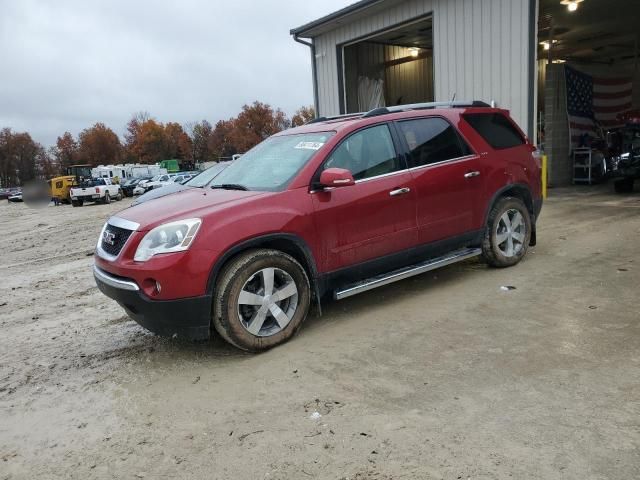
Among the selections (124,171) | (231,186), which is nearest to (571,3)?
(231,186)

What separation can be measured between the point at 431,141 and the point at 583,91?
13.1 meters

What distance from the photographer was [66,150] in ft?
315

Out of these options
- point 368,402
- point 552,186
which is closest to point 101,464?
point 368,402

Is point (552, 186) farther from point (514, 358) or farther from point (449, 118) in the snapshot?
point (514, 358)

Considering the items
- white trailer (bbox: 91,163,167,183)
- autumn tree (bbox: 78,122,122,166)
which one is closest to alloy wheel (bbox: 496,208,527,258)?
white trailer (bbox: 91,163,167,183)

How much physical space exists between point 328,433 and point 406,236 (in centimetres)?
236

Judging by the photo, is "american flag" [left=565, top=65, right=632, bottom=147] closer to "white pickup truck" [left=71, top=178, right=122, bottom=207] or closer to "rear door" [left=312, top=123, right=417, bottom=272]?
"rear door" [left=312, top=123, right=417, bottom=272]

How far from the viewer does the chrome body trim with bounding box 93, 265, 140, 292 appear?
3771mm

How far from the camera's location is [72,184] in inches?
1406

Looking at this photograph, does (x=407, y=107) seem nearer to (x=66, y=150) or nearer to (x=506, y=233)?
(x=506, y=233)

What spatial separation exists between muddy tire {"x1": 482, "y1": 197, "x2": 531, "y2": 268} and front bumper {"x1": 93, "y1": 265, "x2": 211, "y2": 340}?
3.35m

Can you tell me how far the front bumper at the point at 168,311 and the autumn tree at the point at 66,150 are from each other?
10008 centimetres

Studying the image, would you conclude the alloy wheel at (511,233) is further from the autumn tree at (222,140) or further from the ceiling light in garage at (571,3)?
the autumn tree at (222,140)

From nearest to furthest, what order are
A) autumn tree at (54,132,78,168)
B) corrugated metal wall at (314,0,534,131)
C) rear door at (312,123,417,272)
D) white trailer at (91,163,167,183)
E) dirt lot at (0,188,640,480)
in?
dirt lot at (0,188,640,480) → rear door at (312,123,417,272) → corrugated metal wall at (314,0,534,131) → white trailer at (91,163,167,183) → autumn tree at (54,132,78,168)
